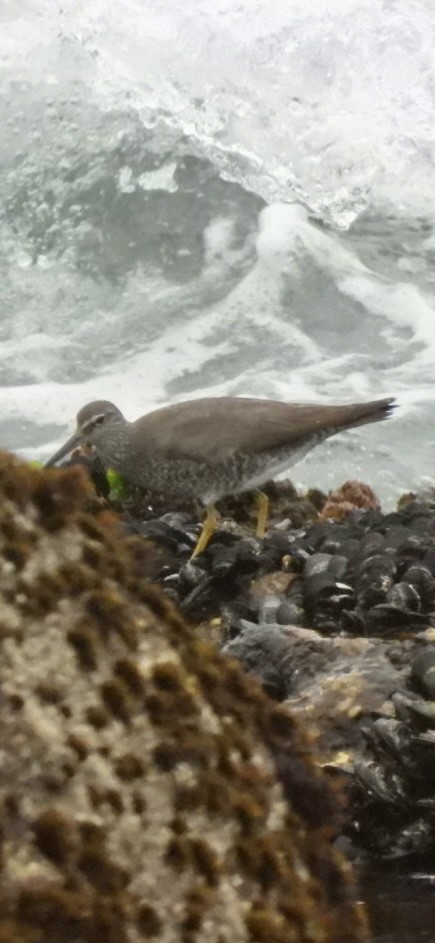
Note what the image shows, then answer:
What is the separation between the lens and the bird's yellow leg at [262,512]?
19.9 ft

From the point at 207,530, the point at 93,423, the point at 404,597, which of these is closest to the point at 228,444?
the point at 207,530

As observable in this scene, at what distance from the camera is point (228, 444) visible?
704 cm

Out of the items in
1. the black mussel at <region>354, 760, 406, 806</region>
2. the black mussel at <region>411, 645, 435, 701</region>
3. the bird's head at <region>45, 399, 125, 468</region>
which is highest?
the bird's head at <region>45, 399, 125, 468</region>

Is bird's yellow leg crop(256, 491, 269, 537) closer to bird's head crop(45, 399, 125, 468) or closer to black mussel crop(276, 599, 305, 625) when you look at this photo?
bird's head crop(45, 399, 125, 468)

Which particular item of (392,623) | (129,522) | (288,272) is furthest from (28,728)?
(288,272)

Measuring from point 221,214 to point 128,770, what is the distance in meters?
12.4

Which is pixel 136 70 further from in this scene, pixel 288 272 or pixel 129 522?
pixel 129 522

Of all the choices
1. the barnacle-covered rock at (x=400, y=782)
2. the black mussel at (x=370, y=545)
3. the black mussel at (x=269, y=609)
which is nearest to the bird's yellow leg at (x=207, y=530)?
the black mussel at (x=269, y=609)

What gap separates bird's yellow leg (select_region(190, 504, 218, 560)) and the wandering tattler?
1.3 inches

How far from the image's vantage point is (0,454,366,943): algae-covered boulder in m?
1.22

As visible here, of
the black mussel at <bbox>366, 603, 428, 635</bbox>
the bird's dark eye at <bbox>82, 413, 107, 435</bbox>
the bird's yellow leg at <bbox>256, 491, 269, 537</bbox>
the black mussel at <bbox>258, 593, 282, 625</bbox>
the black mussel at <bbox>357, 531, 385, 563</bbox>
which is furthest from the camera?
the bird's dark eye at <bbox>82, 413, 107, 435</bbox>

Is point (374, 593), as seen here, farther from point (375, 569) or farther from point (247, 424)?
point (247, 424)

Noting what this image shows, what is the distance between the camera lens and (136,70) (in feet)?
50.0

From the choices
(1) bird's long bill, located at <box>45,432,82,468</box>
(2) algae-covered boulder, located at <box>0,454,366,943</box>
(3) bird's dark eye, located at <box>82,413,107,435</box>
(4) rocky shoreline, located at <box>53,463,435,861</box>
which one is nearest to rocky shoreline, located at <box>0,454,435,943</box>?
(2) algae-covered boulder, located at <box>0,454,366,943</box>
